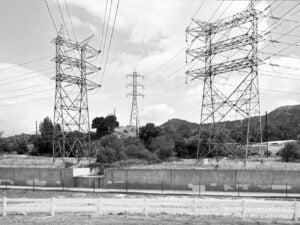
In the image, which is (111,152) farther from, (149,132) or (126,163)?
(149,132)

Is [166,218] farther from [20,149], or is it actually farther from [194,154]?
[20,149]

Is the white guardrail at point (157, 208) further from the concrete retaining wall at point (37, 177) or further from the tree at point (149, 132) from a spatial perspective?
the tree at point (149, 132)

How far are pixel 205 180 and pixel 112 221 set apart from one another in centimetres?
1804

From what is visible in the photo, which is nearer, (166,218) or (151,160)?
(166,218)

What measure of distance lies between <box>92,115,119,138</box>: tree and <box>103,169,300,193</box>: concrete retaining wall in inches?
2570

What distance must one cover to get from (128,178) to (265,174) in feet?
Answer: 40.0

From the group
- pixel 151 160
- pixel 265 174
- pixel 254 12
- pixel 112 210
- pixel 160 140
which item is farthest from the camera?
pixel 160 140

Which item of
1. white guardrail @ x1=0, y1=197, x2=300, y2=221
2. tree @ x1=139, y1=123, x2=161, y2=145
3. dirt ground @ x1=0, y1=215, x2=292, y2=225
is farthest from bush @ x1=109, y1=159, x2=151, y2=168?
tree @ x1=139, y1=123, x2=161, y2=145

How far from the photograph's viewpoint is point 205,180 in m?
30.4

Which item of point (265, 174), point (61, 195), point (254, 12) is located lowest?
point (61, 195)

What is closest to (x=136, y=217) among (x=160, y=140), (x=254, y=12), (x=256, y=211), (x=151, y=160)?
(x=256, y=211)

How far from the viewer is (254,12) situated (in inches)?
1265

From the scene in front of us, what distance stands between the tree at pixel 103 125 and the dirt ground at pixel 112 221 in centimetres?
8385

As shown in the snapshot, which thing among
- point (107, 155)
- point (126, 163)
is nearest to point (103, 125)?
point (107, 155)
